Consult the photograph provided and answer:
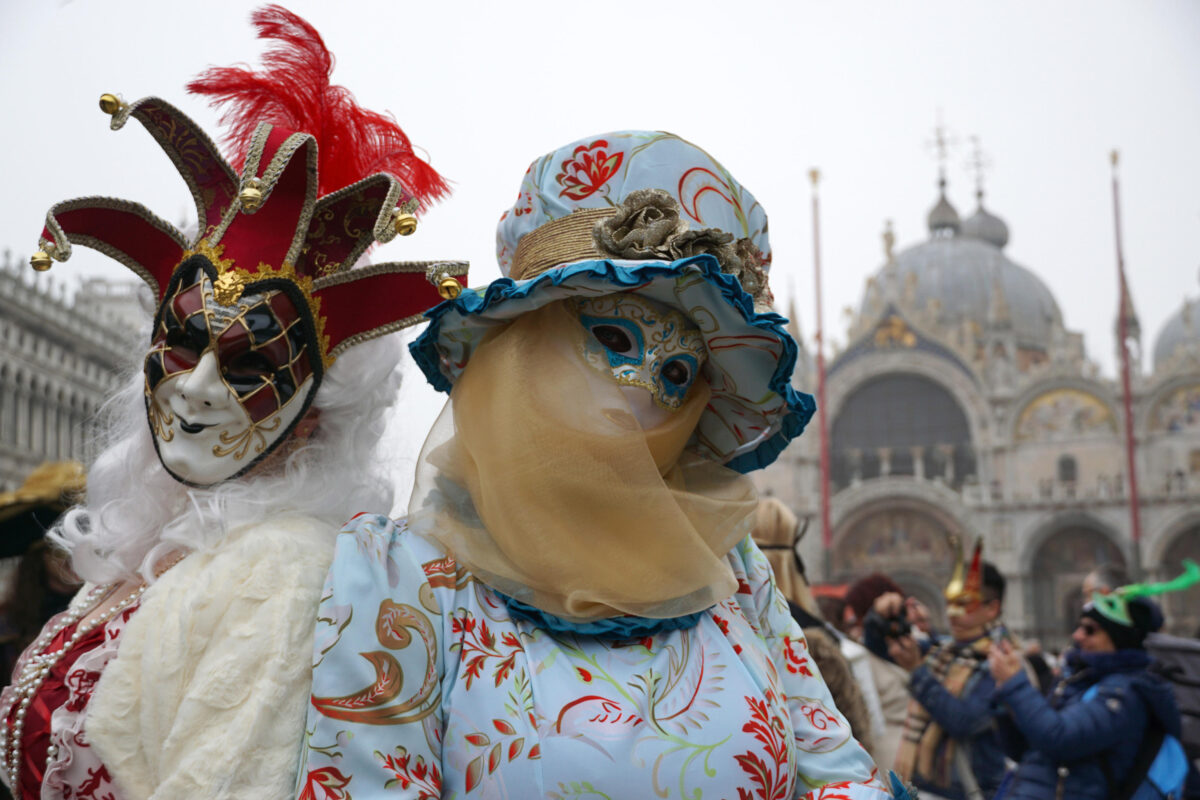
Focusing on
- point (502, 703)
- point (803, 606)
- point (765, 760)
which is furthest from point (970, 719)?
point (502, 703)

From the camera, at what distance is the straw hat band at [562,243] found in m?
1.65

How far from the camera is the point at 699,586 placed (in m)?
1.62

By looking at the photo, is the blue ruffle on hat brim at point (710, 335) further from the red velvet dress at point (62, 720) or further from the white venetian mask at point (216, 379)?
the red velvet dress at point (62, 720)

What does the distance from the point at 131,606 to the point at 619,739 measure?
2.88 ft

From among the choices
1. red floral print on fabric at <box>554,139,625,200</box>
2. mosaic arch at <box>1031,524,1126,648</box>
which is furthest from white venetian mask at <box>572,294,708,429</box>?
mosaic arch at <box>1031,524,1126,648</box>

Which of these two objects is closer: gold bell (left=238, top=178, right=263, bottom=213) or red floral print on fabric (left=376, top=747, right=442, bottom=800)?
red floral print on fabric (left=376, top=747, right=442, bottom=800)

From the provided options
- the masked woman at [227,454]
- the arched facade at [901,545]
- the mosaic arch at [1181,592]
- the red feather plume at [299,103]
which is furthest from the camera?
the arched facade at [901,545]

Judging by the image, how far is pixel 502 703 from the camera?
149 centimetres

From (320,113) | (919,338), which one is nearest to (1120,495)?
(919,338)

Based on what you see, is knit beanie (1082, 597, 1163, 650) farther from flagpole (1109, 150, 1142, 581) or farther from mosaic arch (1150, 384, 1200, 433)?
mosaic arch (1150, 384, 1200, 433)

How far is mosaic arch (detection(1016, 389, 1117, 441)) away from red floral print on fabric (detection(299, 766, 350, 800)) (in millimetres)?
30681

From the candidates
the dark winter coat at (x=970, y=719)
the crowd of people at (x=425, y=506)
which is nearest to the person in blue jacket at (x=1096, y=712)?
the dark winter coat at (x=970, y=719)

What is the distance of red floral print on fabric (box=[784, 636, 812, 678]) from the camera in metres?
1.79

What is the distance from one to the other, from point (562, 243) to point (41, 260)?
0.87m
